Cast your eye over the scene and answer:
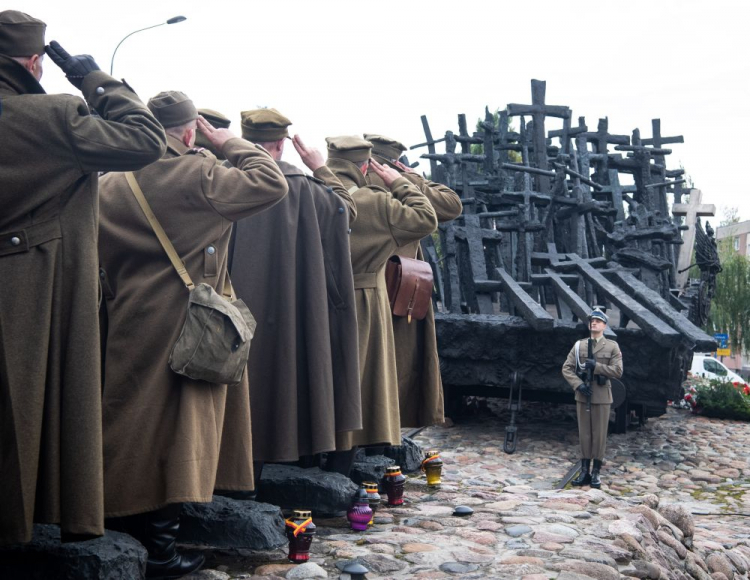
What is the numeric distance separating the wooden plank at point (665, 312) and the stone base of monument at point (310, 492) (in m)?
5.20

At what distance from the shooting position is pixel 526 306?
962 centimetres

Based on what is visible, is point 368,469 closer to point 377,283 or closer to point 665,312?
point 377,283

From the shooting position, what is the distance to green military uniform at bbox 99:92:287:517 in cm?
322

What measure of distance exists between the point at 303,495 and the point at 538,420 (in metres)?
7.70

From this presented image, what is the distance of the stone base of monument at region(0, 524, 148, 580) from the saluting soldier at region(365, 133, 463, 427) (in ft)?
9.82

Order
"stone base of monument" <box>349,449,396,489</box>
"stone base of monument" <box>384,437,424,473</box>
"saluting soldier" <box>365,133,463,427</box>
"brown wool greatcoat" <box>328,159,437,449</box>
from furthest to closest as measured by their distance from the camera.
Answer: "stone base of monument" <box>384,437,424,473</box> → "saluting soldier" <box>365,133,463,427</box> → "stone base of monument" <box>349,449,396,489</box> → "brown wool greatcoat" <box>328,159,437,449</box>

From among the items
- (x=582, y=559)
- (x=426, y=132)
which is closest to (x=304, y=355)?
(x=582, y=559)

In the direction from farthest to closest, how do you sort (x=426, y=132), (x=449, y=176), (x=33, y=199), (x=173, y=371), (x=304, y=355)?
(x=426, y=132) → (x=449, y=176) → (x=304, y=355) → (x=173, y=371) → (x=33, y=199)

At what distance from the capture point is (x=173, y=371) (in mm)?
3273

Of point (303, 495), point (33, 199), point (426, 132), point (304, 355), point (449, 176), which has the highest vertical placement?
point (426, 132)

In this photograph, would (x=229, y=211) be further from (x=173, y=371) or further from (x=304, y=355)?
(x=304, y=355)

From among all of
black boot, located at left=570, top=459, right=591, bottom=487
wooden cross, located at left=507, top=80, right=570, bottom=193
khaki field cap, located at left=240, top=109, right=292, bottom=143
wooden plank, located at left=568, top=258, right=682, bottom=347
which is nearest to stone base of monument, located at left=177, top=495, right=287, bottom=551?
khaki field cap, located at left=240, top=109, right=292, bottom=143

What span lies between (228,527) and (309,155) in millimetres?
2092

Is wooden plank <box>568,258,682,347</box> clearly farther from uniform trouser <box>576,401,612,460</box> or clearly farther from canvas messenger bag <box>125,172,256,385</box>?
canvas messenger bag <box>125,172,256,385</box>
